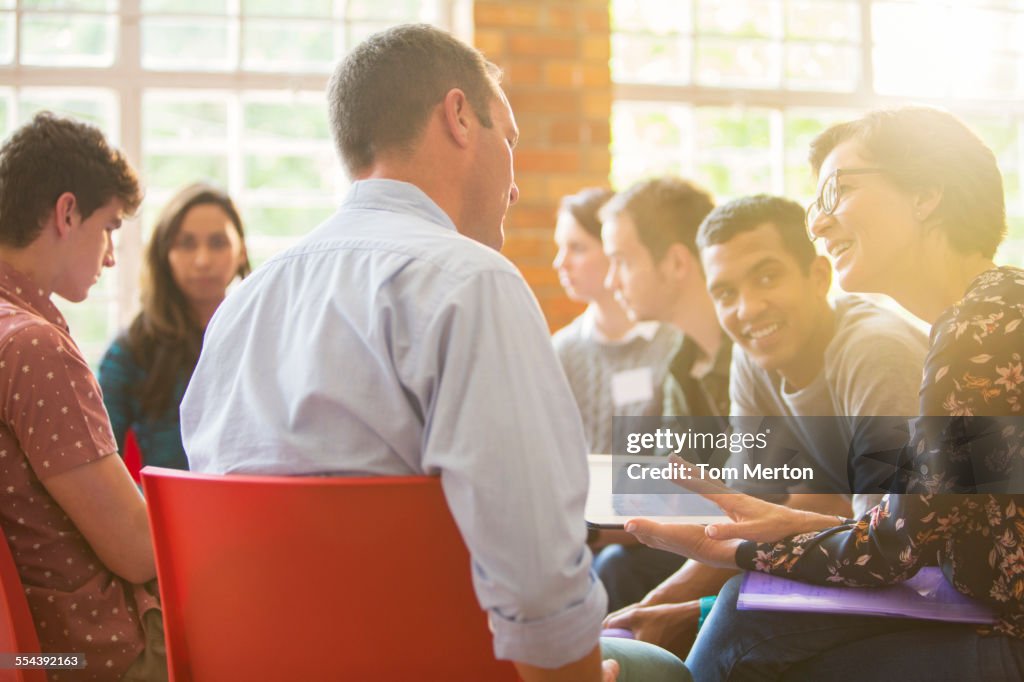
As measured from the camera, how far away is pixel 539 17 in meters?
3.68

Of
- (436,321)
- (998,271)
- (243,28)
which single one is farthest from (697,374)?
(243,28)

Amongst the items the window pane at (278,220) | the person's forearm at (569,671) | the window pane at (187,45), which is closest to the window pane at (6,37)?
the window pane at (187,45)

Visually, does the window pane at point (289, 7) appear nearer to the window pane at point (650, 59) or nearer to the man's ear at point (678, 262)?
the window pane at point (650, 59)

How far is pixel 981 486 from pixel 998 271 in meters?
0.32

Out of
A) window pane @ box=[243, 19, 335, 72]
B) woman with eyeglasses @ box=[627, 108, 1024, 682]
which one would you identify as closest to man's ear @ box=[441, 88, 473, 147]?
woman with eyeglasses @ box=[627, 108, 1024, 682]

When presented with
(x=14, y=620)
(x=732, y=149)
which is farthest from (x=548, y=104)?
(x=14, y=620)

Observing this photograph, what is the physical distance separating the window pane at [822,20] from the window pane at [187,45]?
2.45 meters

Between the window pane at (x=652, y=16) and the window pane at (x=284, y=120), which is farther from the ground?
the window pane at (x=652, y=16)

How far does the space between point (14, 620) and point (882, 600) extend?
1238 mm

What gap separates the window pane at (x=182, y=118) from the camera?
12.6 ft

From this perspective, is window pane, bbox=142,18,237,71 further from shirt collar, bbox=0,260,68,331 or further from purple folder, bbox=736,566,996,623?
purple folder, bbox=736,566,996,623

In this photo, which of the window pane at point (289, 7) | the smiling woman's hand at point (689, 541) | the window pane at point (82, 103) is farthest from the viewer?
the window pane at point (289, 7)

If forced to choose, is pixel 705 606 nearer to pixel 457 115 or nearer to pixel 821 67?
pixel 457 115

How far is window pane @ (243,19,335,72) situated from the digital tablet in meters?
2.74
